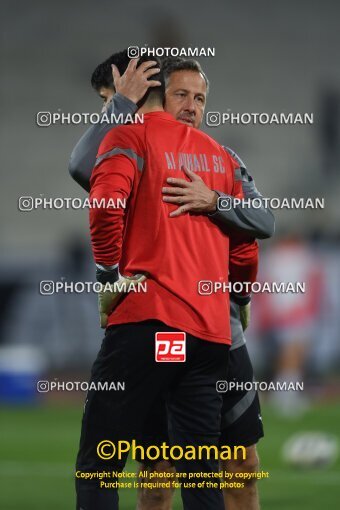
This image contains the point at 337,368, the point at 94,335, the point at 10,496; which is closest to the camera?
the point at 10,496

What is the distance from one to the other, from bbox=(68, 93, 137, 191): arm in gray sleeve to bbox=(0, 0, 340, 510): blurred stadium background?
713cm

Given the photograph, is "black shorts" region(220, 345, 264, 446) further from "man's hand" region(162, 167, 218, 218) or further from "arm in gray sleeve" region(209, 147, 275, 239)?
"man's hand" region(162, 167, 218, 218)

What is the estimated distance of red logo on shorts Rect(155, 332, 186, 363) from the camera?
264 centimetres

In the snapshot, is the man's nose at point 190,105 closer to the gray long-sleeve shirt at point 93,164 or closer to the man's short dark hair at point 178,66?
the man's short dark hair at point 178,66

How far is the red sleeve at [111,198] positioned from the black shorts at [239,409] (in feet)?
2.06

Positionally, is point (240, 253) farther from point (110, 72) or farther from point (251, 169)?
point (251, 169)

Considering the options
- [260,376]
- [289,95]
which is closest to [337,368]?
[260,376]

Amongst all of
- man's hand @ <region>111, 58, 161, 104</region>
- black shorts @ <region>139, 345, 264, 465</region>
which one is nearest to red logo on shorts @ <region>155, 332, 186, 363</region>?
black shorts @ <region>139, 345, 264, 465</region>

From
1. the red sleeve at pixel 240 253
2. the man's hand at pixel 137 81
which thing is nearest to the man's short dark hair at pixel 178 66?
the man's hand at pixel 137 81

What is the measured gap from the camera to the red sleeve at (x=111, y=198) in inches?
104

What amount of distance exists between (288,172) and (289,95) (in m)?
0.96

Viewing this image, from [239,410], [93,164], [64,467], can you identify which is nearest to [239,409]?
[239,410]

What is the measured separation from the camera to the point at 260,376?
12359mm

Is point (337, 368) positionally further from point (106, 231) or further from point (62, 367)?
point (106, 231)
